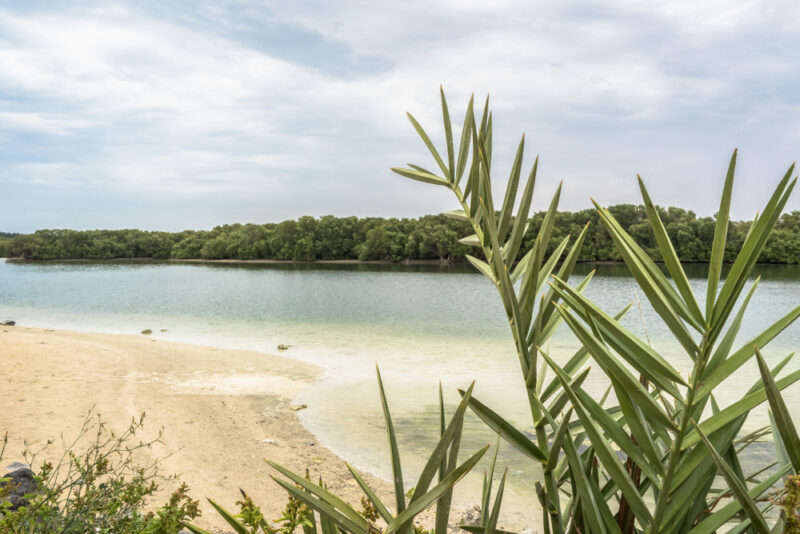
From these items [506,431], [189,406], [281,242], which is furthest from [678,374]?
[281,242]

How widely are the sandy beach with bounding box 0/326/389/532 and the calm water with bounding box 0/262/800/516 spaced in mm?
639

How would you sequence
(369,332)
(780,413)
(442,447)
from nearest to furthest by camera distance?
(780,413), (442,447), (369,332)

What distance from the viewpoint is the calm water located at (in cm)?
918

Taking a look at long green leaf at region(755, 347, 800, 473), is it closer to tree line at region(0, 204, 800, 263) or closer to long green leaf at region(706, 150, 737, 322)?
long green leaf at region(706, 150, 737, 322)

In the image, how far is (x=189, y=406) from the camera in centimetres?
952

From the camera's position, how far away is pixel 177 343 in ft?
56.0

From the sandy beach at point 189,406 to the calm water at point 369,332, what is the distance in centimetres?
64

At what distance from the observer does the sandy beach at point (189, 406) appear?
21.6 ft

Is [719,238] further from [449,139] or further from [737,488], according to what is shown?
[449,139]

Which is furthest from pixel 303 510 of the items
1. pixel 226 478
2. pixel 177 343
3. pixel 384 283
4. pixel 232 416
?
pixel 384 283

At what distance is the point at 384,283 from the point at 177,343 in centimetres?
2897

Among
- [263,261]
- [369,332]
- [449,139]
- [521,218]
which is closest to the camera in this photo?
[521,218]

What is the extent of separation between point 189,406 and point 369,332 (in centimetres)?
1082

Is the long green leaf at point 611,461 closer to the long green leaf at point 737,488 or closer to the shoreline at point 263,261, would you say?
the long green leaf at point 737,488
